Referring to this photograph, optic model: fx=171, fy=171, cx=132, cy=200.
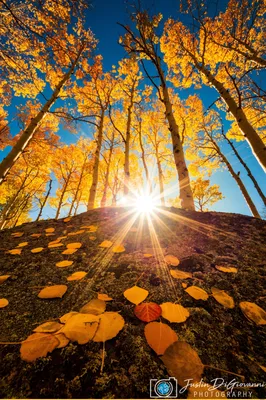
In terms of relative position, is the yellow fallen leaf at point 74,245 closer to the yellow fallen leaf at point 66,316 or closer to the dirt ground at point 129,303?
the dirt ground at point 129,303

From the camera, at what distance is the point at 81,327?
2.22 ft

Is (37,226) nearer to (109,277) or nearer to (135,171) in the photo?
(109,277)

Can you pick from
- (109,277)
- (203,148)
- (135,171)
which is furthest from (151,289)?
(135,171)

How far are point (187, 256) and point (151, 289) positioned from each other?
0.53 metres

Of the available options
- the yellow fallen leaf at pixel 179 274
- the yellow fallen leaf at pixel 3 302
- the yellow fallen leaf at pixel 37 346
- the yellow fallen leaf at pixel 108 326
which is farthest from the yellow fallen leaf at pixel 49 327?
the yellow fallen leaf at pixel 179 274

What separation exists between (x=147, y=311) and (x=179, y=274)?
0.40 m

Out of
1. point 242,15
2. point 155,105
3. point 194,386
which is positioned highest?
point 155,105

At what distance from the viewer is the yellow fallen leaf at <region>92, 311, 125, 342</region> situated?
2.12 feet

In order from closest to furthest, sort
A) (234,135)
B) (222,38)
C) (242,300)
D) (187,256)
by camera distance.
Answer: (242,300) → (187,256) → (222,38) → (234,135)

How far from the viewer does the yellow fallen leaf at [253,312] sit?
2.64 ft

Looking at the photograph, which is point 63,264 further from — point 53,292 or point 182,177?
point 182,177

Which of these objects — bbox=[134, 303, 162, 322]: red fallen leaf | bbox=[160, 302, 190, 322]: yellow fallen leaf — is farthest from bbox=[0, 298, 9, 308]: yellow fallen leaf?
bbox=[160, 302, 190, 322]: yellow fallen leaf

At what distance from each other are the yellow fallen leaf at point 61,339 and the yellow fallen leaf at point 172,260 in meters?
0.85

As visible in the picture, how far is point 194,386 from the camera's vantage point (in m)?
0.51
